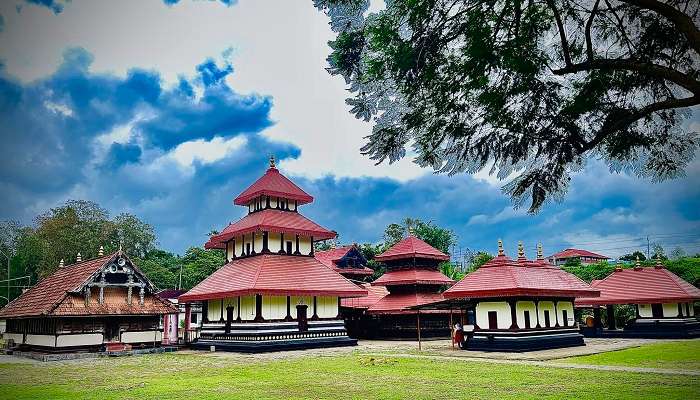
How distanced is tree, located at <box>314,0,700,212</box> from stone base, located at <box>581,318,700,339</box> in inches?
1025

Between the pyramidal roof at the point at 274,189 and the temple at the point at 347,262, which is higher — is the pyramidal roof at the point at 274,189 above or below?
above

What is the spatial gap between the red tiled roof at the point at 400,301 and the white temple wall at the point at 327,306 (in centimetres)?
488

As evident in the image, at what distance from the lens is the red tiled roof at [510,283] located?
22.1 m

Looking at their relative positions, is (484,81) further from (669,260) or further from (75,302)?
(669,260)

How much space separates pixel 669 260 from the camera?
43000 mm

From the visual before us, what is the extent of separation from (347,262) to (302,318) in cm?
1450

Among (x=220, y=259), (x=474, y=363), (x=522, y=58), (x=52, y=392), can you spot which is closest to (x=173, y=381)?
(x=52, y=392)

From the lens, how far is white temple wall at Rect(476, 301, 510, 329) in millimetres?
22423

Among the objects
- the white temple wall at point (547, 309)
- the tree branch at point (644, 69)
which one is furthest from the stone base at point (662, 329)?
the tree branch at point (644, 69)

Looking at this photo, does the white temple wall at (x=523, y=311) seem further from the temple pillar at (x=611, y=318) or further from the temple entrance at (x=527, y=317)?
the temple pillar at (x=611, y=318)

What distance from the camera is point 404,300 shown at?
32.7 m

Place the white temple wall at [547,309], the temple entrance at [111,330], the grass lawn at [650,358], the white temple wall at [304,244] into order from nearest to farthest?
1. the grass lawn at [650,358]
2. the white temple wall at [547,309]
3. the temple entrance at [111,330]
4. the white temple wall at [304,244]

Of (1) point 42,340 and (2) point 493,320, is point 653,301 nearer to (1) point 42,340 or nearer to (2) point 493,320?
(2) point 493,320

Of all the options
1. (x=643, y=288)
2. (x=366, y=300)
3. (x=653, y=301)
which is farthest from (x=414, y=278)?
(x=653, y=301)
